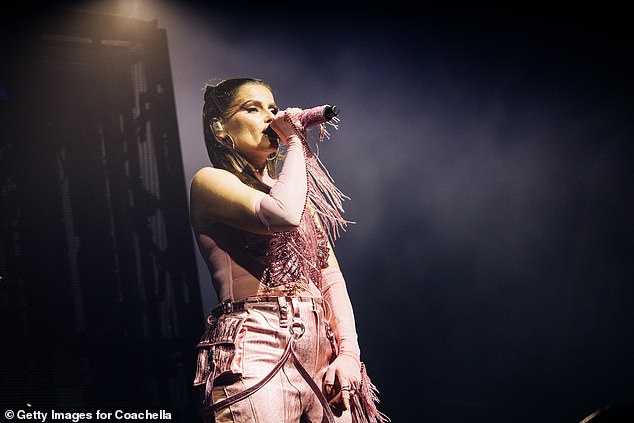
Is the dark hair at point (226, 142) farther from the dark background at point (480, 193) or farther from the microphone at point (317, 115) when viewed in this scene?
the dark background at point (480, 193)

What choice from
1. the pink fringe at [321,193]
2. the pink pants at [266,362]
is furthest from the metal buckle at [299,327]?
the pink fringe at [321,193]

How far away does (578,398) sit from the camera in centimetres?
295

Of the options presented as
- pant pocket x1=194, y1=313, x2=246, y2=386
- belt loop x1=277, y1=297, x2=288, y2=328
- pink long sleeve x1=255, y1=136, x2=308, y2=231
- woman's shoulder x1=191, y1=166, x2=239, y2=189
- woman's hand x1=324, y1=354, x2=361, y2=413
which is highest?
woman's shoulder x1=191, y1=166, x2=239, y2=189

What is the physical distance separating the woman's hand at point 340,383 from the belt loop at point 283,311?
16cm

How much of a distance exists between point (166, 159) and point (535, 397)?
1873 mm

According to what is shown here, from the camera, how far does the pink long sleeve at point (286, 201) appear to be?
143cm

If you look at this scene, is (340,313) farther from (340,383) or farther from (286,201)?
(286,201)

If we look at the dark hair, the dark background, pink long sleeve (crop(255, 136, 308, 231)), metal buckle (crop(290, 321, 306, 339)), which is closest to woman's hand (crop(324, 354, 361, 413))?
metal buckle (crop(290, 321, 306, 339))

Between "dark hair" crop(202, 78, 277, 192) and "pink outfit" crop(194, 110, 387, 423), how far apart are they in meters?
0.15

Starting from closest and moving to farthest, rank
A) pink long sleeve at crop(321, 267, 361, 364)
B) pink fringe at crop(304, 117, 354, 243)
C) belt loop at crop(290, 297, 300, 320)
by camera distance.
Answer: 1. belt loop at crop(290, 297, 300, 320)
2. pink long sleeve at crop(321, 267, 361, 364)
3. pink fringe at crop(304, 117, 354, 243)

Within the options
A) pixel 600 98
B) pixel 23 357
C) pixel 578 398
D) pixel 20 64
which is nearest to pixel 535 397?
pixel 578 398

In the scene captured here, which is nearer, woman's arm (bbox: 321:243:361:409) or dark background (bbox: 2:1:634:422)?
woman's arm (bbox: 321:243:361:409)

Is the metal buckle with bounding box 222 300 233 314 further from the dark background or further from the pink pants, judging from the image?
the dark background

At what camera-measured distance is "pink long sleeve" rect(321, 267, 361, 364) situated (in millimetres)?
1575
